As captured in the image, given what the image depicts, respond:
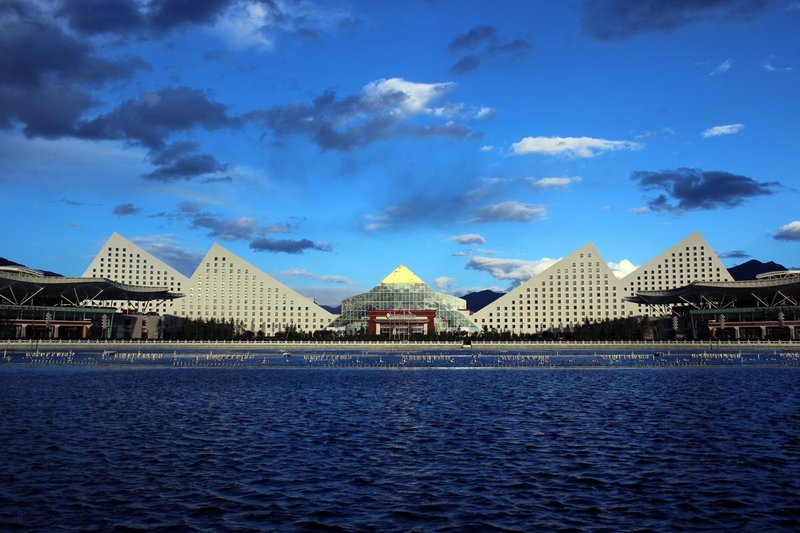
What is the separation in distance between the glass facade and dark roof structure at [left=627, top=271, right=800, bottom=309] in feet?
155

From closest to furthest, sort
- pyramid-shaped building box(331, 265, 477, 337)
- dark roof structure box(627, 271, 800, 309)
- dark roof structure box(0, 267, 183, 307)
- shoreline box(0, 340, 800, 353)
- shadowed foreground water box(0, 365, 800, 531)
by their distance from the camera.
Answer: shadowed foreground water box(0, 365, 800, 531) → shoreline box(0, 340, 800, 353) → dark roof structure box(0, 267, 183, 307) → dark roof structure box(627, 271, 800, 309) → pyramid-shaped building box(331, 265, 477, 337)

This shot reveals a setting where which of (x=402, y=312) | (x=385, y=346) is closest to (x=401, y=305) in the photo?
(x=402, y=312)

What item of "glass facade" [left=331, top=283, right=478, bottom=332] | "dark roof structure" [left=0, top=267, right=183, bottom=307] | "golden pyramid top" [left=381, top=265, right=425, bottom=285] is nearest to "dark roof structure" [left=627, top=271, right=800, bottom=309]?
"glass facade" [left=331, top=283, right=478, bottom=332]

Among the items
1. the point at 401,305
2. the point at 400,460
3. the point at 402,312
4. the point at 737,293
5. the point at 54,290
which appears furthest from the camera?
the point at 401,305

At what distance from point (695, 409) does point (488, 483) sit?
18801 millimetres

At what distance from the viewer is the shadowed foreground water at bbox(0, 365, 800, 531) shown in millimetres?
15062

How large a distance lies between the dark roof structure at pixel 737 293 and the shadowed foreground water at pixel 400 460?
8749cm

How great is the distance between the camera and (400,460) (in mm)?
20969

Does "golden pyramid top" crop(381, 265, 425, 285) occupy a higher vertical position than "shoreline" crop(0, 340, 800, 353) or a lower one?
higher

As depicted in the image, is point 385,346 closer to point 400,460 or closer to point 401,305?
point 401,305

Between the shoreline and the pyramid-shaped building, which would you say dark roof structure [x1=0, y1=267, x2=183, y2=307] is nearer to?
the shoreline

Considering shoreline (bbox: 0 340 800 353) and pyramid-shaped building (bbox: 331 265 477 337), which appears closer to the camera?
shoreline (bbox: 0 340 800 353)

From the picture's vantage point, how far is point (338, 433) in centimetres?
2592

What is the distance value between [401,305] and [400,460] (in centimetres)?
14933
